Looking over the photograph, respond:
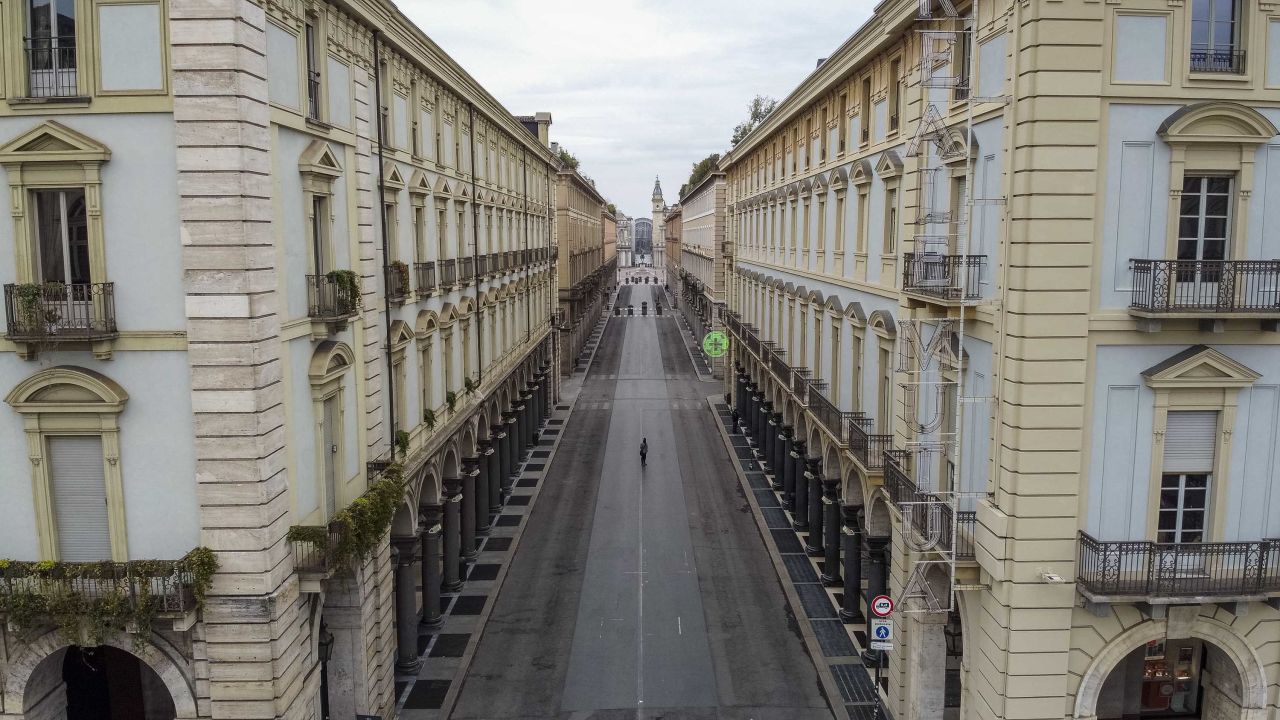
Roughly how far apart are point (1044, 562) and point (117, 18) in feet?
57.5

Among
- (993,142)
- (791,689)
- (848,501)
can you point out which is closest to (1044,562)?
(993,142)

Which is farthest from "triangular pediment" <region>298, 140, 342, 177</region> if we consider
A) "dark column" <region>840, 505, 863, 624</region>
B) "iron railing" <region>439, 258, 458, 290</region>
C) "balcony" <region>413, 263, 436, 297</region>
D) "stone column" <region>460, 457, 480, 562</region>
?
"dark column" <region>840, 505, 863, 624</region>

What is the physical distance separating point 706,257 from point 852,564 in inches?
2344

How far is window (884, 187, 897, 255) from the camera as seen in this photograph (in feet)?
77.3

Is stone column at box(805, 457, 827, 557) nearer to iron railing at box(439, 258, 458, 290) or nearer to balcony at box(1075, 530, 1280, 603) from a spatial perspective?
iron railing at box(439, 258, 458, 290)

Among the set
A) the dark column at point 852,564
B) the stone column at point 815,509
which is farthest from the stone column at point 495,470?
the dark column at point 852,564

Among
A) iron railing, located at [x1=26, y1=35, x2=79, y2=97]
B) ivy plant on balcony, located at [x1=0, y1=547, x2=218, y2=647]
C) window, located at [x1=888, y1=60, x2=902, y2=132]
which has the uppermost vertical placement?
window, located at [x1=888, y1=60, x2=902, y2=132]

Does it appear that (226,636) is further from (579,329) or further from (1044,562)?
(579,329)

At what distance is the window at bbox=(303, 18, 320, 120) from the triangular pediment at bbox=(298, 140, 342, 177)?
22.9 inches

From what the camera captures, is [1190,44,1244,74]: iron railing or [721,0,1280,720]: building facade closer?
[721,0,1280,720]: building facade

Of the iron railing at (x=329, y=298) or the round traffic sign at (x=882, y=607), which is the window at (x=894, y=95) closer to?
the round traffic sign at (x=882, y=607)

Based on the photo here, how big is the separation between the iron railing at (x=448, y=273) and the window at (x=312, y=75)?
980 cm

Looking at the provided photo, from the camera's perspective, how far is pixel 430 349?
27.1 meters

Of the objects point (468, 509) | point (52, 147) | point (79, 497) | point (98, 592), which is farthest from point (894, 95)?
point (468, 509)
